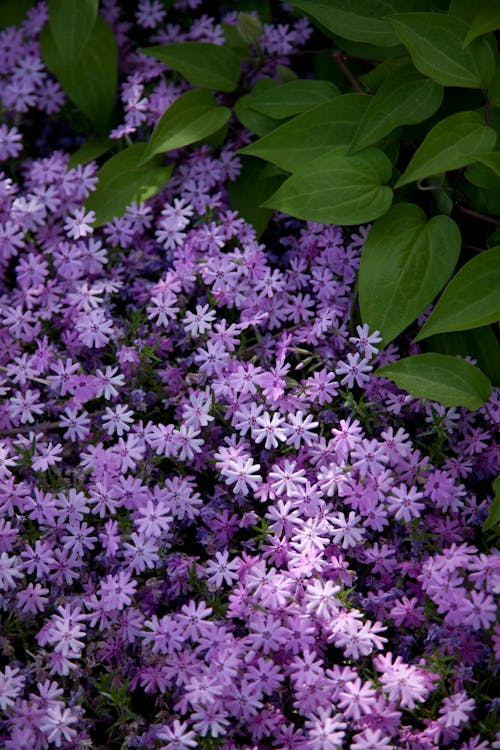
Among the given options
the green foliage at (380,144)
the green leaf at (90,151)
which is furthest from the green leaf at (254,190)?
the green leaf at (90,151)

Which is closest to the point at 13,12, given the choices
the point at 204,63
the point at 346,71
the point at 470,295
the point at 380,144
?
the point at 204,63

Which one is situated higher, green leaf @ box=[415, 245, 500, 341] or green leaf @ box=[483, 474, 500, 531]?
green leaf @ box=[415, 245, 500, 341]

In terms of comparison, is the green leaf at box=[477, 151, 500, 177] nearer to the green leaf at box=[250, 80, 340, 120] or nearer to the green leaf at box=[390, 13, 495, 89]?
the green leaf at box=[390, 13, 495, 89]

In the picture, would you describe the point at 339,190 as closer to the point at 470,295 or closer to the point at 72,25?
the point at 470,295

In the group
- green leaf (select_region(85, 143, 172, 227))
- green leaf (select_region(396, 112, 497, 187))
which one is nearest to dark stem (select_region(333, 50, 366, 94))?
green leaf (select_region(396, 112, 497, 187))

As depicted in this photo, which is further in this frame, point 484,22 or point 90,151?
point 90,151

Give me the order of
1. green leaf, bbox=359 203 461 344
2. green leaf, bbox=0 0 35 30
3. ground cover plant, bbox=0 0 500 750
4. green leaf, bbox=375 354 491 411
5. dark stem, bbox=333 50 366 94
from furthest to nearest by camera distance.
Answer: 1. green leaf, bbox=0 0 35 30
2. dark stem, bbox=333 50 366 94
3. green leaf, bbox=359 203 461 344
4. green leaf, bbox=375 354 491 411
5. ground cover plant, bbox=0 0 500 750

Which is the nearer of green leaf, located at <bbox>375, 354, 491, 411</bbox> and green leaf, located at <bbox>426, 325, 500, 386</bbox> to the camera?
green leaf, located at <bbox>375, 354, 491, 411</bbox>
